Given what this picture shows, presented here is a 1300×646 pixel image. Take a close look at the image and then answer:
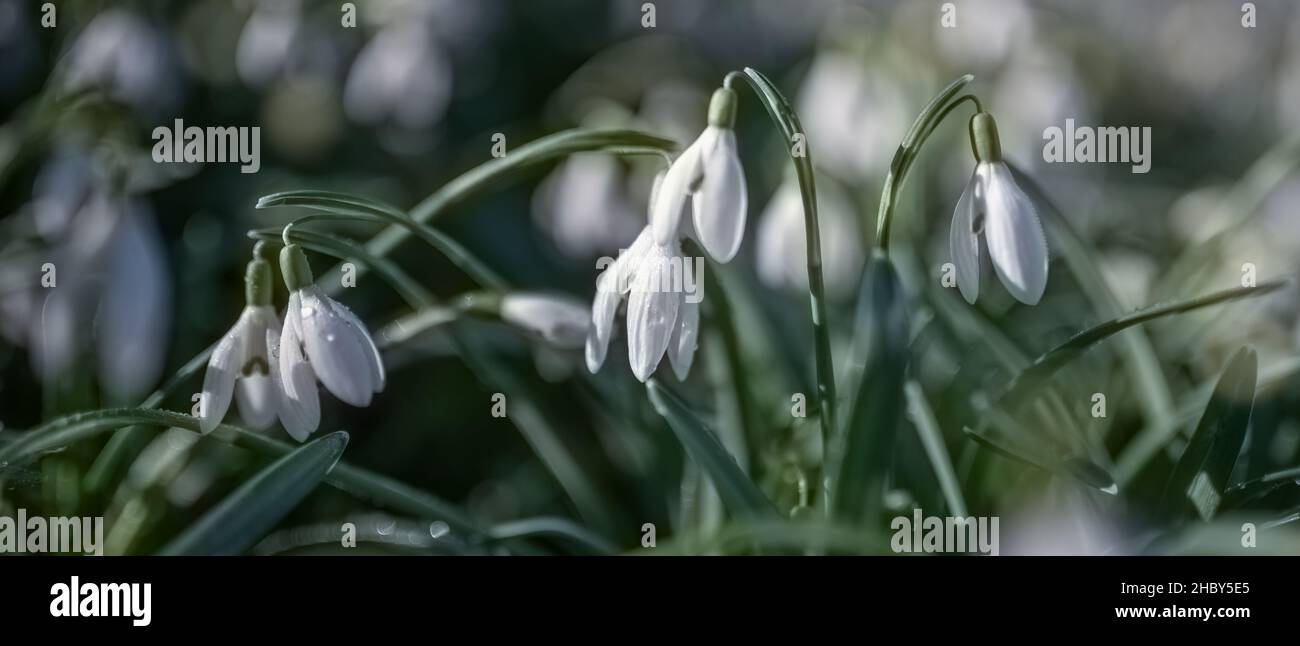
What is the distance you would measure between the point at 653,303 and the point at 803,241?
35 centimetres

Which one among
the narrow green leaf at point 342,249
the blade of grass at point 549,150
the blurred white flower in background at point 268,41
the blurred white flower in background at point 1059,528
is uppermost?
the blurred white flower in background at point 268,41

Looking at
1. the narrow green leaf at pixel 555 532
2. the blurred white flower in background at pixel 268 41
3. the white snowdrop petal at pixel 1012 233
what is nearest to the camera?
the white snowdrop petal at pixel 1012 233

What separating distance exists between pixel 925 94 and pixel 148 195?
3.80ft

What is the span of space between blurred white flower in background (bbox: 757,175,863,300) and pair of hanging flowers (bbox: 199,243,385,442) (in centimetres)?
58

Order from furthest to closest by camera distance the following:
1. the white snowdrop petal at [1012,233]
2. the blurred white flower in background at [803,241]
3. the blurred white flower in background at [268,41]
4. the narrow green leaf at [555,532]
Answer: the blurred white flower in background at [268,41] < the blurred white flower in background at [803,241] < the narrow green leaf at [555,532] < the white snowdrop petal at [1012,233]

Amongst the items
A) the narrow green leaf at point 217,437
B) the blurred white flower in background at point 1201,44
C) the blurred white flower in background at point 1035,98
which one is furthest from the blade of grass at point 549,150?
the blurred white flower in background at point 1201,44

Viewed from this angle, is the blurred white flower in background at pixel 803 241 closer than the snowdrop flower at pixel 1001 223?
No

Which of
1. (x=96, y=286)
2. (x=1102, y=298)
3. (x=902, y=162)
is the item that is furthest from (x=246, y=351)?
(x=1102, y=298)

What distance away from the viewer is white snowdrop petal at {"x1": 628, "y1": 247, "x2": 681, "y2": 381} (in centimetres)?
128

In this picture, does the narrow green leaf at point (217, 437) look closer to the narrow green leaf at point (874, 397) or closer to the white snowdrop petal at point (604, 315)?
the white snowdrop petal at point (604, 315)

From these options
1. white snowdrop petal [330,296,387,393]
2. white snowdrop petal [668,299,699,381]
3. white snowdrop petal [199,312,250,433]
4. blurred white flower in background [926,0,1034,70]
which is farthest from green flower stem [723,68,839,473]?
white snowdrop petal [199,312,250,433]

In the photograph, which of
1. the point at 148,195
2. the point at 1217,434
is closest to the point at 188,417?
the point at 148,195

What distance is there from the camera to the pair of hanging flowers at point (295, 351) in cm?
127

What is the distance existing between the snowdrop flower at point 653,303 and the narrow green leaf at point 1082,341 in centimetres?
41
